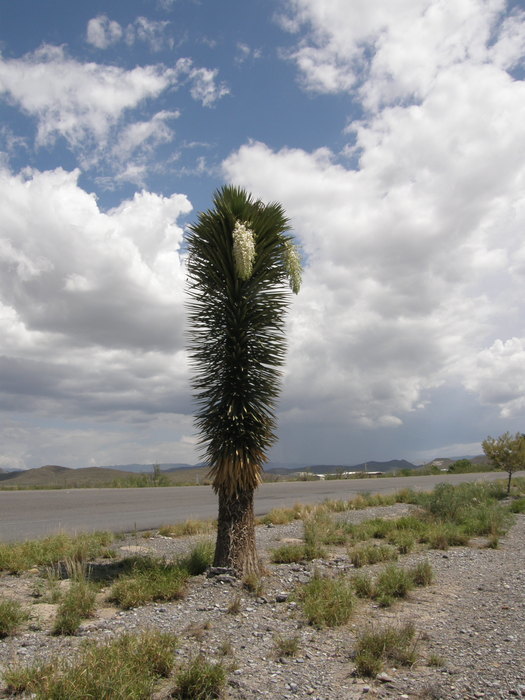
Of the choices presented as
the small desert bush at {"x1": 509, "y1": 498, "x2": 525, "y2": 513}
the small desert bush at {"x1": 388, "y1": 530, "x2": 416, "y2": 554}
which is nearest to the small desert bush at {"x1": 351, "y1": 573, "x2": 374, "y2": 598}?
the small desert bush at {"x1": 388, "y1": 530, "x2": 416, "y2": 554}

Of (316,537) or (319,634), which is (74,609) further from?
(316,537)

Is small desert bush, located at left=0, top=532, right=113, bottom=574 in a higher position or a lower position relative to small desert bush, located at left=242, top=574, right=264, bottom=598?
higher

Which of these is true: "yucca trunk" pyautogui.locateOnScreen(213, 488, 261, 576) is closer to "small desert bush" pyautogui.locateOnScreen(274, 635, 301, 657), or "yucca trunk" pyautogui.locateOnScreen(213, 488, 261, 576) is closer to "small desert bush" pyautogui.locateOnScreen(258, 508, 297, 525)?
"small desert bush" pyautogui.locateOnScreen(274, 635, 301, 657)

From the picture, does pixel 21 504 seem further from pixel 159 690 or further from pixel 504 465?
pixel 504 465

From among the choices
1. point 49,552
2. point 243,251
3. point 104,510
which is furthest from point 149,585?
point 104,510

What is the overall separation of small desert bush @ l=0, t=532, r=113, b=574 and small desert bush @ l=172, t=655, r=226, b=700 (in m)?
5.09

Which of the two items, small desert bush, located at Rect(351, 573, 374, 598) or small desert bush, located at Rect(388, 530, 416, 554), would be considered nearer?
small desert bush, located at Rect(351, 573, 374, 598)

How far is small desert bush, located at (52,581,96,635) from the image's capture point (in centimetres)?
609

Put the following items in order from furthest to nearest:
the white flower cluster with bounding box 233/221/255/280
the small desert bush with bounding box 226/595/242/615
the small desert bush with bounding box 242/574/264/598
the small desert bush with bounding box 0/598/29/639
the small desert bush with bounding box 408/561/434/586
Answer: the small desert bush with bounding box 408/561/434/586 < the white flower cluster with bounding box 233/221/255/280 < the small desert bush with bounding box 242/574/264/598 < the small desert bush with bounding box 226/595/242/615 < the small desert bush with bounding box 0/598/29/639

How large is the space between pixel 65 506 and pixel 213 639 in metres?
15.3

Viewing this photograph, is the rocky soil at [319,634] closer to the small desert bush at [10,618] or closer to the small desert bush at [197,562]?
the small desert bush at [10,618]

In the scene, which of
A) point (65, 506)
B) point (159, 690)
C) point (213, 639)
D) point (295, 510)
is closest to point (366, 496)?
point (295, 510)

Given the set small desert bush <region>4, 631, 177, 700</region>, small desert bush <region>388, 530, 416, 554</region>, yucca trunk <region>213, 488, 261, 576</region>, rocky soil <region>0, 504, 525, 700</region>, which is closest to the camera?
small desert bush <region>4, 631, 177, 700</region>

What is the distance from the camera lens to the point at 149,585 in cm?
759
